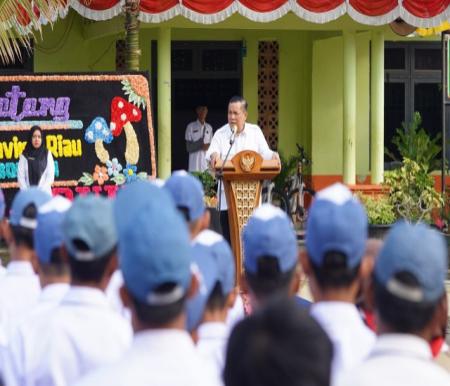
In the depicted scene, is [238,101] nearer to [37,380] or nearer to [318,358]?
[37,380]

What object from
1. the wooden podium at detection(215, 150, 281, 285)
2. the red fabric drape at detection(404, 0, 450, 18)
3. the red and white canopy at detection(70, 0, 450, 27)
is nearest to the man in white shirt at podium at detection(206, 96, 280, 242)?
the wooden podium at detection(215, 150, 281, 285)

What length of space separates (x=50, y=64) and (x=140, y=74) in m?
4.88

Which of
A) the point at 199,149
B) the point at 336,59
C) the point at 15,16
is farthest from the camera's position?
the point at 336,59

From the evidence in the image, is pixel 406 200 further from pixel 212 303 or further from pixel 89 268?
pixel 89 268

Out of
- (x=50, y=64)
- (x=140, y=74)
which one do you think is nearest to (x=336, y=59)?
(x=50, y=64)

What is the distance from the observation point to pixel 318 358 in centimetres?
250

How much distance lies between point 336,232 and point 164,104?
13468mm

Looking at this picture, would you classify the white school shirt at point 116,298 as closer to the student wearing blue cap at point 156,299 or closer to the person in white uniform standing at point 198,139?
the student wearing blue cap at point 156,299

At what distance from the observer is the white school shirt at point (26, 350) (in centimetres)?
362

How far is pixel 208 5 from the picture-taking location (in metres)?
15.9

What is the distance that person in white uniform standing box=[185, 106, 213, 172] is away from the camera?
1812 centimetres

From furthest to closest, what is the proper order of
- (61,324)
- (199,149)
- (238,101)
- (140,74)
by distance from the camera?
1. (199,149)
2. (140,74)
3. (238,101)
4. (61,324)

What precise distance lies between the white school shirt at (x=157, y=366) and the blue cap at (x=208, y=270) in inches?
34.7

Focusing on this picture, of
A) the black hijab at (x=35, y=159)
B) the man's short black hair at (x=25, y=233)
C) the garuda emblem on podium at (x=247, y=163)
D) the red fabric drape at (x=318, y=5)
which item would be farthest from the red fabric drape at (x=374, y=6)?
the man's short black hair at (x=25, y=233)
